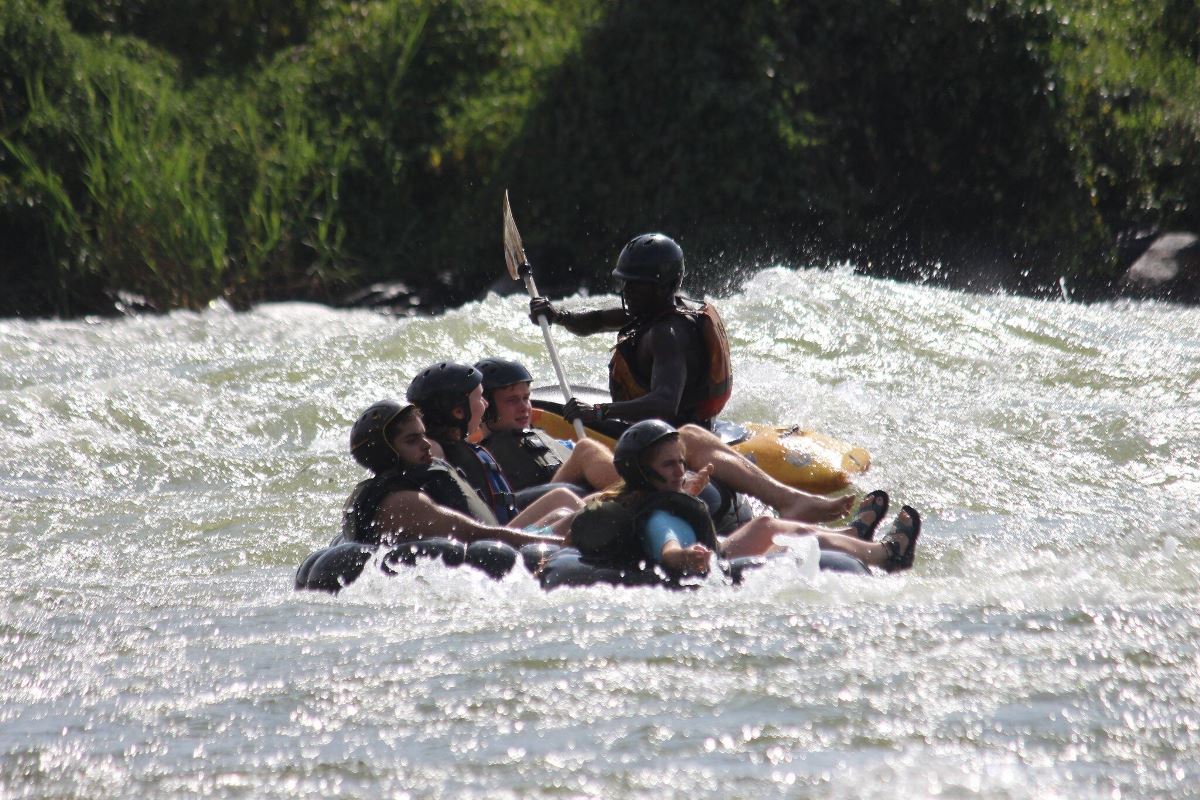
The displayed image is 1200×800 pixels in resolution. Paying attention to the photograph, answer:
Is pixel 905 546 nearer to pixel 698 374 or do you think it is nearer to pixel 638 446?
pixel 638 446

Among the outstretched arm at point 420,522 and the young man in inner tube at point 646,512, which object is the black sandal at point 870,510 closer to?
the young man in inner tube at point 646,512

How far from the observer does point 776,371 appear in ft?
36.9

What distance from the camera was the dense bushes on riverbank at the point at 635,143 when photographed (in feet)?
46.5

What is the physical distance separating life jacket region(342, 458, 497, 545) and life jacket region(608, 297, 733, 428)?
1.36m

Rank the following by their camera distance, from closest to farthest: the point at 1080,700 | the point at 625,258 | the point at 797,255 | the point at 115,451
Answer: the point at 1080,700 < the point at 625,258 < the point at 115,451 < the point at 797,255

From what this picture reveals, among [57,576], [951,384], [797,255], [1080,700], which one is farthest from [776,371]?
[1080,700]

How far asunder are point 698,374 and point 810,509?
964 mm

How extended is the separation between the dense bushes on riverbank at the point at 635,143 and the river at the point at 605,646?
474cm

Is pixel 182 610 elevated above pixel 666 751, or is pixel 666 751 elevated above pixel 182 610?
pixel 666 751

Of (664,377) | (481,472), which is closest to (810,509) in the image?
(664,377)

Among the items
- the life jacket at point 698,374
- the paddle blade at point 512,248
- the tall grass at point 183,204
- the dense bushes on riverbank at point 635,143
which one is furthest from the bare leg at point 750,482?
the dense bushes on riverbank at point 635,143

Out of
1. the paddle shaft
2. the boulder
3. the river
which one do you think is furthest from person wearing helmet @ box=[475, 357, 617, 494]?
the boulder

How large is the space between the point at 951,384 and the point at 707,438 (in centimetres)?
469

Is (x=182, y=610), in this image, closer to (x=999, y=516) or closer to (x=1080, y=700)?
(x=1080, y=700)
